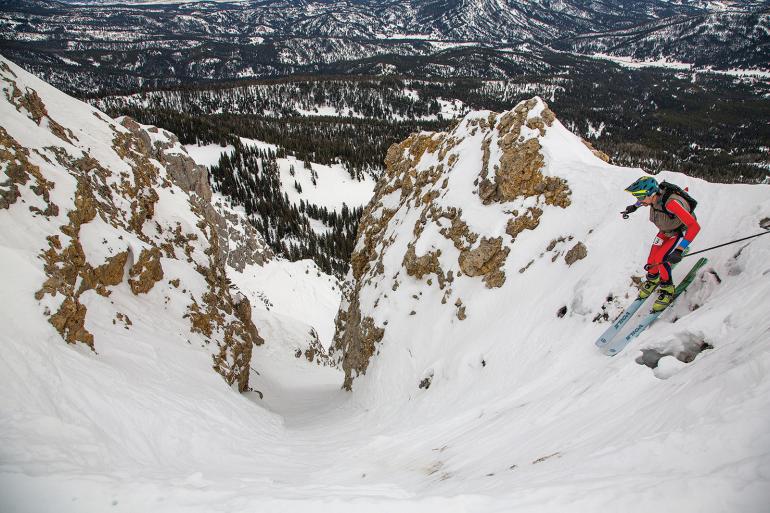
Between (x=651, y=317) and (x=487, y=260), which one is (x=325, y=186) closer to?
(x=487, y=260)

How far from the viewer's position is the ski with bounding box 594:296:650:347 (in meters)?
8.88

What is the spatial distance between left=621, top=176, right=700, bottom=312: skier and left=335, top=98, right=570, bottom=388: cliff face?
693 centimetres

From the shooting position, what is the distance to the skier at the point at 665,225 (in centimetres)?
793

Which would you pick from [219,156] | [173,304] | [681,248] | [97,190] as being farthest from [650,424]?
[219,156]

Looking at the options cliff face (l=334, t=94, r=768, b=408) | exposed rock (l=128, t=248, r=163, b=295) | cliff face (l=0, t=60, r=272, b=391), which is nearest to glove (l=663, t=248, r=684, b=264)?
cliff face (l=334, t=94, r=768, b=408)

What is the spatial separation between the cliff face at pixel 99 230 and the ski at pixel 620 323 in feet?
48.7

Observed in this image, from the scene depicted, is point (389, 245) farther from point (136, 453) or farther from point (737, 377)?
point (737, 377)

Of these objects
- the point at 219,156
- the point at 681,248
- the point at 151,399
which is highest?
the point at 219,156

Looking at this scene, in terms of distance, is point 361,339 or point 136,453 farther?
point 361,339

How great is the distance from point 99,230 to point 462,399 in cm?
1727

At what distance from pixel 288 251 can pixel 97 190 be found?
214 ft

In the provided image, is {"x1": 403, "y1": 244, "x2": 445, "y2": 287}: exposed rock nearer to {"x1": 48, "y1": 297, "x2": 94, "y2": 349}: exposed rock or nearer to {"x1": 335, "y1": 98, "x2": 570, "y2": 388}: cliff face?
{"x1": 335, "y1": 98, "x2": 570, "y2": 388}: cliff face

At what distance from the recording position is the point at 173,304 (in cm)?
1836

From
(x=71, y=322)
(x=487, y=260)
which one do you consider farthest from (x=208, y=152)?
(x=487, y=260)
